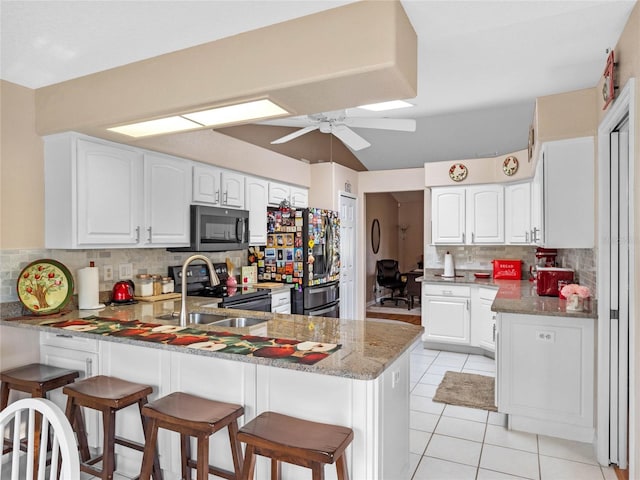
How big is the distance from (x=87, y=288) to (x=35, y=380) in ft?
2.55

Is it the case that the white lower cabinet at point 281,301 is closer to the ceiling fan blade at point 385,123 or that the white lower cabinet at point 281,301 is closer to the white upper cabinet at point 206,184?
the white upper cabinet at point 206,184

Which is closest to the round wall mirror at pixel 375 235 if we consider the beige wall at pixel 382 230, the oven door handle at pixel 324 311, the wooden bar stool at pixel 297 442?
the beige wall at pixel 382 230

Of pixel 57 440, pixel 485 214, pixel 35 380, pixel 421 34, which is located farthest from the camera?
pixel 485 214

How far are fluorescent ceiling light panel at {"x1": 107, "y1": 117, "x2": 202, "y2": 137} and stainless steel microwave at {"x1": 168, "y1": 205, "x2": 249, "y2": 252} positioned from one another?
1008 millimetres

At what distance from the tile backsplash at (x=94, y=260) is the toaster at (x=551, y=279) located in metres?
3.13

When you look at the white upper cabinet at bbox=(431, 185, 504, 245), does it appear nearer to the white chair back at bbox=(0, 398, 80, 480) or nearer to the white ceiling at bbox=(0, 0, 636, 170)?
the white ceiling at bbox=(0, 0, 636, 170)

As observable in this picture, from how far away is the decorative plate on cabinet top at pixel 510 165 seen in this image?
488cm

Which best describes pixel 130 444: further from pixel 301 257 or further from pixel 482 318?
pixel 482 318

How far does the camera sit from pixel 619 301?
7.97 ft

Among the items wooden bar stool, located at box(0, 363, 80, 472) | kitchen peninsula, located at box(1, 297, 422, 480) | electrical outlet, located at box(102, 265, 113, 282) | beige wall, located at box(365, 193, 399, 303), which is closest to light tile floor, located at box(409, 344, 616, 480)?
kitchen peninsula, located at box(1, 297, 422, 480)

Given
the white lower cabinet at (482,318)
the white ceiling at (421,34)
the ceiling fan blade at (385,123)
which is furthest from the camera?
the white lower cabinet at (482,318)

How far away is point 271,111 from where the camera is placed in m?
2.29

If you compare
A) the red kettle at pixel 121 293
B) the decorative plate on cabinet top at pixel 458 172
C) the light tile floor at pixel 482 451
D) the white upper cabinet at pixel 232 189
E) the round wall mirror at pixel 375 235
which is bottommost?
the light tile floor at pixel 482 451

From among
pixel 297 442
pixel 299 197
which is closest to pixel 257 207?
pixel 299 197
